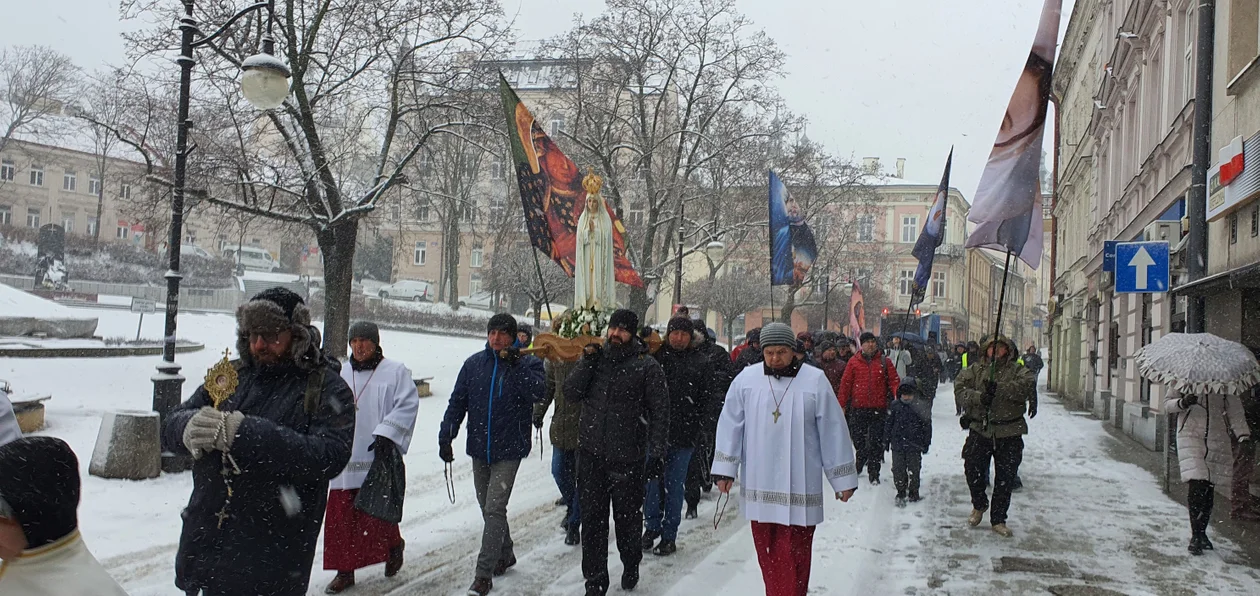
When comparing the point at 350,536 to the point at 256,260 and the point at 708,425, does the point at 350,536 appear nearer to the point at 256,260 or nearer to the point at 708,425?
Answer: the point at 708,425

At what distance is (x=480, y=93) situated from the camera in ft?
66.7

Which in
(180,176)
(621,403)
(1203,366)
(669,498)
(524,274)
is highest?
(524,274)

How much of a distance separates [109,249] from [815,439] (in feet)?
164

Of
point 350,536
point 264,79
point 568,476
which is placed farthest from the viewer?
point 264,79

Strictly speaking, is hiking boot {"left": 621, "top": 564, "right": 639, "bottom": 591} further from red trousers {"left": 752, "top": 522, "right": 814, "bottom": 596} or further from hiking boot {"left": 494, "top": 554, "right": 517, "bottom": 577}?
red trousers {"left": 752, "top": 522, "right": 814, "bottom": 596}

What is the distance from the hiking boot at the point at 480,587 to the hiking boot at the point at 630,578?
88 centimetres

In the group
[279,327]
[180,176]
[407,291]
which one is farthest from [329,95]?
[407,291]

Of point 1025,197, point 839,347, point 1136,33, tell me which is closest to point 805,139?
point 1136,33

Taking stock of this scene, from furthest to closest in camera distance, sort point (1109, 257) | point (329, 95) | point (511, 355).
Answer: point (329, 95), point (1109, 257), point (511, 355)

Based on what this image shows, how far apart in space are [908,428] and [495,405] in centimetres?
538

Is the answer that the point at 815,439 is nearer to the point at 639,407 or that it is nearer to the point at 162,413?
the point at 639,407

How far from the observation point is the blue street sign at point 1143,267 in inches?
443

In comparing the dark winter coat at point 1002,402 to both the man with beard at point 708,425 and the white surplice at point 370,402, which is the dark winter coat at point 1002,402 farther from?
the white surplice at point 370,402

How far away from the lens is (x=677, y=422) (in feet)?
26.0
